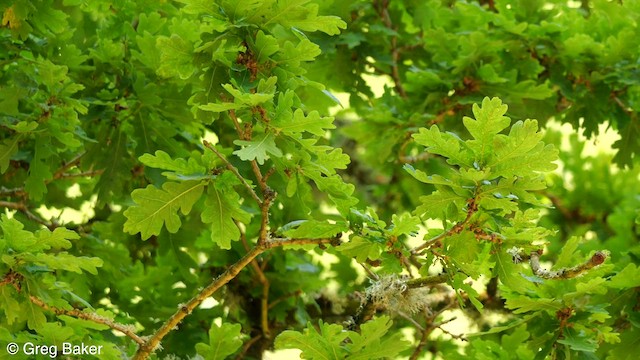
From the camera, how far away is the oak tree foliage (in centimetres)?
207

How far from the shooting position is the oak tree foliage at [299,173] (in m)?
2.07

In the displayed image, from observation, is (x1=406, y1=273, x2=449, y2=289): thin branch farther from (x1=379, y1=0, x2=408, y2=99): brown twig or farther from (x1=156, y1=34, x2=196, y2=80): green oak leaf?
(x1=379, y1=0, x2=408, y2=99): brown twig

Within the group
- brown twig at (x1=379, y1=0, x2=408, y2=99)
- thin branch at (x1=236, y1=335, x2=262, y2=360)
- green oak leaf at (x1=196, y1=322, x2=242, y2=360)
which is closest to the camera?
green oak leaf at (x1=196, y1=322, x2=242, y2=360)

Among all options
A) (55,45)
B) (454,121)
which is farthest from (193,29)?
(454,121)

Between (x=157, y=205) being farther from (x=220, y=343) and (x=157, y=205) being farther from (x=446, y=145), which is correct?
(x=446, y=145)

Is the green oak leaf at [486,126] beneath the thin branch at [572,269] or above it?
above

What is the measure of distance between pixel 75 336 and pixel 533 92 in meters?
1.52

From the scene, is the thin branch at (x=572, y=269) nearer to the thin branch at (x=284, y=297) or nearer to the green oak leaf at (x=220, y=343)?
the green oak leaf at (x=220, y=343)

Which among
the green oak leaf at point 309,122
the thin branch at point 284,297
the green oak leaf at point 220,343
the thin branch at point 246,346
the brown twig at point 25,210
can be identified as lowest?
the thin branch at point 246,346

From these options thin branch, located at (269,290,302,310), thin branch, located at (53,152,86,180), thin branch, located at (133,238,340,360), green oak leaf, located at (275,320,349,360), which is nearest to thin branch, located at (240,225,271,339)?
thin branch, located at (269,290,302,310)

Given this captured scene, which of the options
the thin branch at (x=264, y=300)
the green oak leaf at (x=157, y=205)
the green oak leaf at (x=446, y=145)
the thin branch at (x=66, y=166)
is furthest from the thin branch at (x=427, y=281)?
the thin branch at (x=66, y=166)

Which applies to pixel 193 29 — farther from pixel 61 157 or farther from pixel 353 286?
pixel 353 286

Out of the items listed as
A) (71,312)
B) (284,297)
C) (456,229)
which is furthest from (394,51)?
(71,312)

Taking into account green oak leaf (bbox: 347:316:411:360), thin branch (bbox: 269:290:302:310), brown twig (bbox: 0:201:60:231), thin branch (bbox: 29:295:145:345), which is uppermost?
green oak leaf (bbox: 347:316:411:360)
